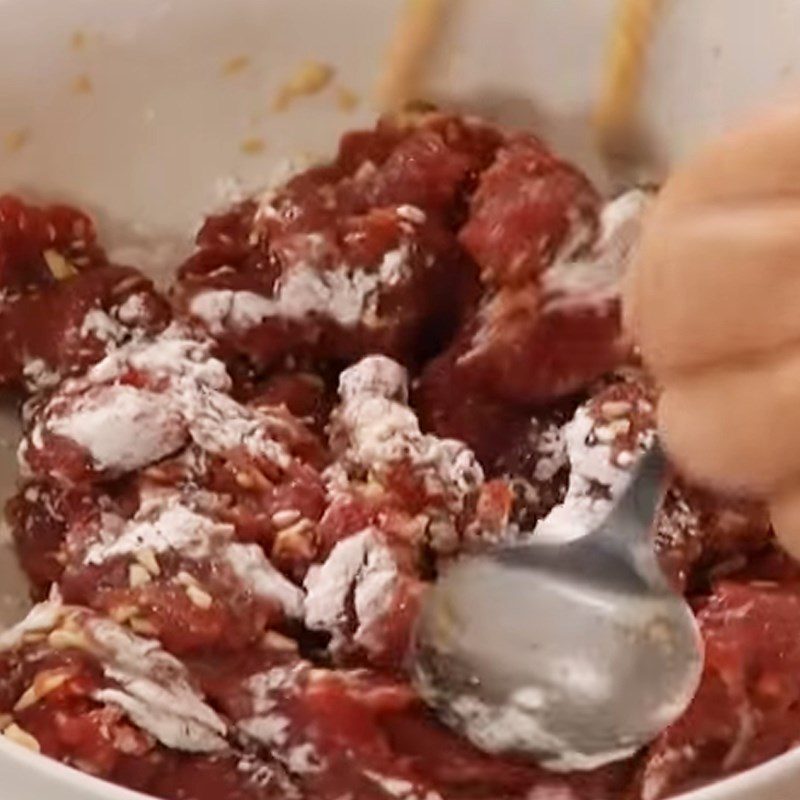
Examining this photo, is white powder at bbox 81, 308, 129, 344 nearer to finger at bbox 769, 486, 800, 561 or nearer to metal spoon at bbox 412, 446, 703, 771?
metal spoon at bbox 412, 446, 703, 771

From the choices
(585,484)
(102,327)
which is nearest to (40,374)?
(102,327)

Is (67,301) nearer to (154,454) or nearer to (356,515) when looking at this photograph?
(154,454)

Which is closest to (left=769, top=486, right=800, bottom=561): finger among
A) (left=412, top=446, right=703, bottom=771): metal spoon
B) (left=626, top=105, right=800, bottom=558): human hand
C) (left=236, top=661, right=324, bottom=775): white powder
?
(left=626, top=105, right=800, bottom=558): human hand

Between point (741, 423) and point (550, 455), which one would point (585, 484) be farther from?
point (741, 423)

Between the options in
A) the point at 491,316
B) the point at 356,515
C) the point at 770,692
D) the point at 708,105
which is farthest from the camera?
the point at 708,105

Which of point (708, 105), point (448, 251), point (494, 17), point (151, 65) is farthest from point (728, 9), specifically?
point (151, 65)

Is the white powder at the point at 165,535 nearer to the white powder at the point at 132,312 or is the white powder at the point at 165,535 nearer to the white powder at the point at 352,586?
the white powder at the point at 352,586
